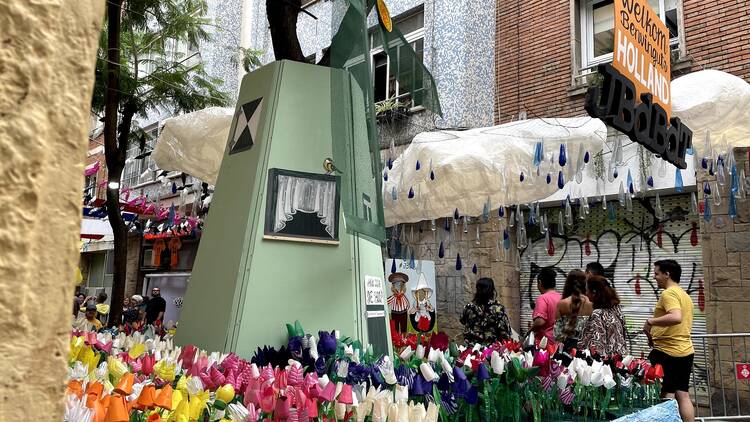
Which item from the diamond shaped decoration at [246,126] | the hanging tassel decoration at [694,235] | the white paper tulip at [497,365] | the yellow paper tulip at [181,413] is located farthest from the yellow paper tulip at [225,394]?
the hanging tassel decoration at [694,235]

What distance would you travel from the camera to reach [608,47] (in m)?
9.97

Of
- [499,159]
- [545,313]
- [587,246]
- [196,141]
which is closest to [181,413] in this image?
[545,313]

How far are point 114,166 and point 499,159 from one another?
17.0 feet

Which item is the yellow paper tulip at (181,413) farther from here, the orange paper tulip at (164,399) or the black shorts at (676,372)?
the black shorts at (676,372)

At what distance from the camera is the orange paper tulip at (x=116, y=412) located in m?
1.57

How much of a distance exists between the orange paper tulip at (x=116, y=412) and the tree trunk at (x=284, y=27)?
13.2ft

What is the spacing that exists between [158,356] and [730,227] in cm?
753

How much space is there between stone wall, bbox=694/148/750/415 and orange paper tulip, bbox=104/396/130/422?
7616 millimetres

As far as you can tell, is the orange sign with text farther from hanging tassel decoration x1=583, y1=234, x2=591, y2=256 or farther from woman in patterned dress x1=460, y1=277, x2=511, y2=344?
hanging tassel decoration x1=583, y1=234, x2=591, y2=256

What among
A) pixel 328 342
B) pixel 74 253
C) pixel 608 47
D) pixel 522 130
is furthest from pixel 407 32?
pixel 74 253

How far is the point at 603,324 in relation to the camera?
5.30m

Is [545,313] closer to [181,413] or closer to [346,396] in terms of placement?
[346,396]

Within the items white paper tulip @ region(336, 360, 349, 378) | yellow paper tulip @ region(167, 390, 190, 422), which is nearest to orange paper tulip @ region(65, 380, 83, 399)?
yellow paper tulip @ region(167, 390, 190, 422)

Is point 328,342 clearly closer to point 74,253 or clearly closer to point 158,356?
point 158,356
